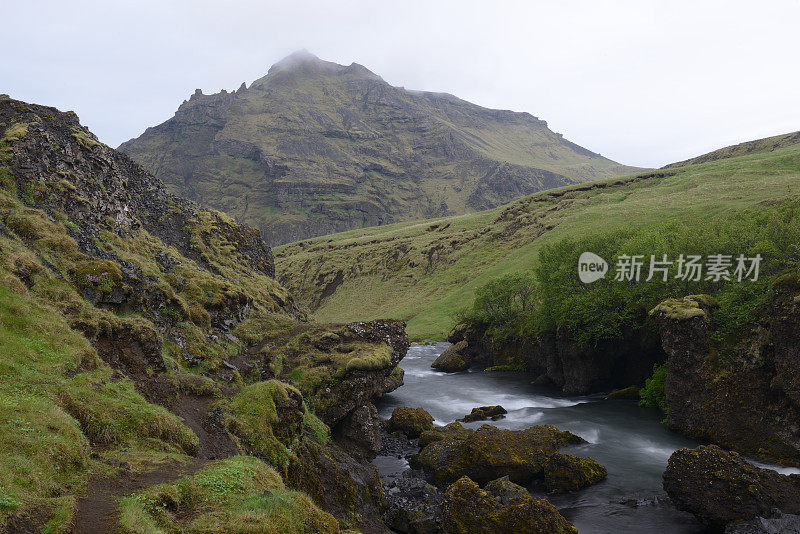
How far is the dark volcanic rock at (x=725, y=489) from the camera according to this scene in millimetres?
21906

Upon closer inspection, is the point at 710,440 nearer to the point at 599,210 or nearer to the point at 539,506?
the point at 539,506

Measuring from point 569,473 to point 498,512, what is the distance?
9.47m

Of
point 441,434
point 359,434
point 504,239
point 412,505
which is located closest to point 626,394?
point 441,434

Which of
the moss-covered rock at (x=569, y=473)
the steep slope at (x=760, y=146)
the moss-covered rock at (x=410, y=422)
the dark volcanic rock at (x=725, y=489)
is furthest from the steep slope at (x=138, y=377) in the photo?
the steep slope at (x=760, y=146)

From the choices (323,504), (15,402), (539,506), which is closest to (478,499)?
(539,506)

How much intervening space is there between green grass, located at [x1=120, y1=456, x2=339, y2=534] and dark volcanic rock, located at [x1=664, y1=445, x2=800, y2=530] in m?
21.6

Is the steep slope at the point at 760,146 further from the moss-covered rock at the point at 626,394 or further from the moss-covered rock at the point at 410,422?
the moss-covered rock at the point at 410,422

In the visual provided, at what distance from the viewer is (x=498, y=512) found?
2105 centimetres

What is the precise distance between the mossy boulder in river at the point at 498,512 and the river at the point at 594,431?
4.83 metres

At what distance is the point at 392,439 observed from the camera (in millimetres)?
37688

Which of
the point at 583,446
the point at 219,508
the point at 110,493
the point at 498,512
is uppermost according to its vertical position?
the point at 110,493

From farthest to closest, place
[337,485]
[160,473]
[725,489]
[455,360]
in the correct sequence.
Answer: [455,360] → [725,489] → [337,485] → [160,473]

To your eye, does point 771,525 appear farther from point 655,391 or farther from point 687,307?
point 655,391

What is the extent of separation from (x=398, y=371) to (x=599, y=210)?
10991cm
